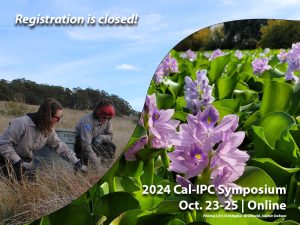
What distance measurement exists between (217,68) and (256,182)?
0.67 metres

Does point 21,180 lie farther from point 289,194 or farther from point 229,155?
point 289,194

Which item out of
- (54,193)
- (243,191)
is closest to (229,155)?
(243,191)

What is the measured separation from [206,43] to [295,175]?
578 millimetres

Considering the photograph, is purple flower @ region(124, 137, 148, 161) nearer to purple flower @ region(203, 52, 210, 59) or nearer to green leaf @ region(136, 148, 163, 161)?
green leaf @ region(136, 148, 163, 161)

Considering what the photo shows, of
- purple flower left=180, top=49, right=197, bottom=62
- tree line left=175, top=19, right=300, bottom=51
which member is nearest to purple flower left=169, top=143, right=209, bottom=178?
tree line left=175, top=19, right=300, bottom=51

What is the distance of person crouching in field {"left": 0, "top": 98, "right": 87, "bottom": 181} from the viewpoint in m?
0.82

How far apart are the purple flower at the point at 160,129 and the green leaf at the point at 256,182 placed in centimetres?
14

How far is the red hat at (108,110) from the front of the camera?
0.87m

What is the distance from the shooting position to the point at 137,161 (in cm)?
101

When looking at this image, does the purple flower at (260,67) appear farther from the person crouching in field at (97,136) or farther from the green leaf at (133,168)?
the person crouching in field at (97,136)

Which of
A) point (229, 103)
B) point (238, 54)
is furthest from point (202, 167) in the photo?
point (238, 54)

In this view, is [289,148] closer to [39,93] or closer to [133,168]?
[133,168]

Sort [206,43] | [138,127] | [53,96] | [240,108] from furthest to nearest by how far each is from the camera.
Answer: [206,43]
[240,108]
[138,127]
[53,96]

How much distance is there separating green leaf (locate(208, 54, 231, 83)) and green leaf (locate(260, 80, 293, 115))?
382 millimetres
